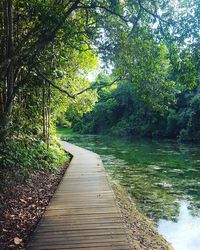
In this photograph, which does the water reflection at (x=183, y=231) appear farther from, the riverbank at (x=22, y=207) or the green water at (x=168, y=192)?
the riverbank at (x=22, y=207)

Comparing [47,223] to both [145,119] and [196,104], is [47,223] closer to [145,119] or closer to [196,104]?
[196,104]

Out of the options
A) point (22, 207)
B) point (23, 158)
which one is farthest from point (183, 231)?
point (23, 158)

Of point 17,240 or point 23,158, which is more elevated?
point 23,158

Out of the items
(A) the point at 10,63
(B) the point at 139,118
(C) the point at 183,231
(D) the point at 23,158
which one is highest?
(A) the point at 10,63

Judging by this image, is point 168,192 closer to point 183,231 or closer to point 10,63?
point 183,231

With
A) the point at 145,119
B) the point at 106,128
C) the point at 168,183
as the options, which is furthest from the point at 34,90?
the point at 106,128

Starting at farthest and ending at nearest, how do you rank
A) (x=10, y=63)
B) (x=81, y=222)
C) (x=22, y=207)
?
(x=10, y=63)
(x=22, y=207)
(x=81, y=222)

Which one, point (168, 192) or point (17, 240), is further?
point (168, 192)

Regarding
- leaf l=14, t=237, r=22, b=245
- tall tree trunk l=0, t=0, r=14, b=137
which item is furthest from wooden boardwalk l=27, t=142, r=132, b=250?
tall tree trunk l=0, t=0, r=14, b=137

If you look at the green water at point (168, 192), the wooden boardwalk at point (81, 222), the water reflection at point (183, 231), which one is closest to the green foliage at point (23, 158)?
the wooden boardwalk at point (81, 222)

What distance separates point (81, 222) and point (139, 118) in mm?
43614

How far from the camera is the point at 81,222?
6.08m

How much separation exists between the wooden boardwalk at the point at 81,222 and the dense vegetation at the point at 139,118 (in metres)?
17.6

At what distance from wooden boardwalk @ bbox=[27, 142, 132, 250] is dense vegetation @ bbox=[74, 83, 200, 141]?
1763cm
